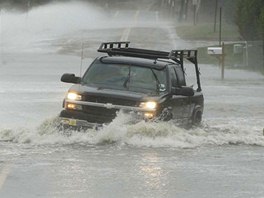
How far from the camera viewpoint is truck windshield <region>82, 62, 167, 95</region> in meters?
13.2

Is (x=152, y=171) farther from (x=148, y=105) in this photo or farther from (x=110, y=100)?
(x=110, y=100)

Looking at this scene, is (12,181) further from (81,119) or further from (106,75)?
(106,75)

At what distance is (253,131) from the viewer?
597 inches

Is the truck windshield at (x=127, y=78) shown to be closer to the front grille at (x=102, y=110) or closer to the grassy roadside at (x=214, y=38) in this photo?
the front grille at (x=102, y=110)

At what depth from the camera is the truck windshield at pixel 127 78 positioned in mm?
13203

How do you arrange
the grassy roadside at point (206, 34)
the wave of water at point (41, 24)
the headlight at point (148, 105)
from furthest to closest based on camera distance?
1. the grassy roadside at point (206, 34)
2. the wave of water at point (41, 24)
3. the headlight at point (148, 105)

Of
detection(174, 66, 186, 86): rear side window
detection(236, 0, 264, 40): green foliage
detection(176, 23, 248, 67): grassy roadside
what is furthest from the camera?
detection(236, 0, 264, 40): green foliage

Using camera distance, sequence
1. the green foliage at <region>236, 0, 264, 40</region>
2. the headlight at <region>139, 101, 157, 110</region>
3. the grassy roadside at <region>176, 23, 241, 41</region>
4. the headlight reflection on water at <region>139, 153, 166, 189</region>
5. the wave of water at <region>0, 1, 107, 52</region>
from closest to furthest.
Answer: the headlight reflection on water at <region>139, 153, 166, 189</region>
the headlight at <region>139, 101, 157, 110</region>
the green foliage at <region>236, 0, 264, 40</region>
the wave of water at <region>0, 1, 107, 52</region>
the grassy roadside at <region>176, 23, 241, 41</region>

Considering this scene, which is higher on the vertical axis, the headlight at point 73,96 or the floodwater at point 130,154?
the headlight at point 73,96

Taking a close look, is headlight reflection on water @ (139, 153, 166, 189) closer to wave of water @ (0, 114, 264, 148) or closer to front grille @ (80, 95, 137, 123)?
wave of water @ (0, 114, 264, 148)

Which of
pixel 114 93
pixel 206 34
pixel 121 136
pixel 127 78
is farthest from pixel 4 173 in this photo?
pixel 206 34

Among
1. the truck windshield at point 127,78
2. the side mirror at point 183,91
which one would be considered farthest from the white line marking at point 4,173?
the side mirror at point 183,91

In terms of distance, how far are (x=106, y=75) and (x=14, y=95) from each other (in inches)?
375

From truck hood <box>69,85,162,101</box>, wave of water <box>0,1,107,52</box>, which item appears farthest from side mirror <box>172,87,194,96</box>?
wave of water <box>0,1,107,52</box>
